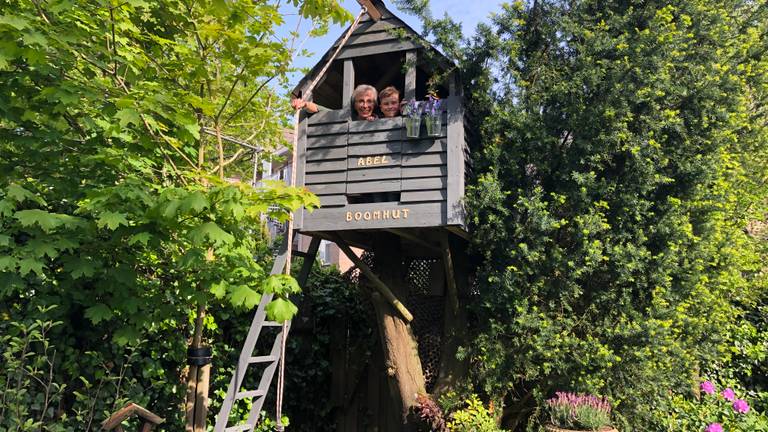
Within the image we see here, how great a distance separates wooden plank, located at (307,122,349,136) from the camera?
217 inches

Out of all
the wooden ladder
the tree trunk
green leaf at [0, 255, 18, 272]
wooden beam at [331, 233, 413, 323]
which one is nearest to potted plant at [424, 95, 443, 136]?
wooden beam at [331, 233, 413, 323]

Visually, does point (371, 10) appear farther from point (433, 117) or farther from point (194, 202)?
point (194, 202)

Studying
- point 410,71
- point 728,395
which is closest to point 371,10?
point 410,71

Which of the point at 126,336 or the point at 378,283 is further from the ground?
the point at 378,283

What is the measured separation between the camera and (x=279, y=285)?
11.7ft

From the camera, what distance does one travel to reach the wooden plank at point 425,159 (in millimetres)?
5128

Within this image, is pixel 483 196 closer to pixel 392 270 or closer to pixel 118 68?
pixel 392 270

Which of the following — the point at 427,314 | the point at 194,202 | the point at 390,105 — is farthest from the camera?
the point at 427,314

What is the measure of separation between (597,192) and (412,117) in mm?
1877

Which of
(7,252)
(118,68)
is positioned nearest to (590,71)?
(118,68)

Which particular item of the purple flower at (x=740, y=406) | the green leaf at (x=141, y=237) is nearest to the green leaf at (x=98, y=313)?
the green leaf at (x=141, y=237)

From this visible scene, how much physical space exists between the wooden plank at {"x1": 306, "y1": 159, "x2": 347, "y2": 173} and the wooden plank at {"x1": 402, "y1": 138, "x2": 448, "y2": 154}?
666mm

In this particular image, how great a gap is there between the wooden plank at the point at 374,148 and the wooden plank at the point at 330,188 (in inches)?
13.5

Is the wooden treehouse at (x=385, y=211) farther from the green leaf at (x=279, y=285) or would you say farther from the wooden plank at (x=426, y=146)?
the green leaf at (x=279, y=285)
